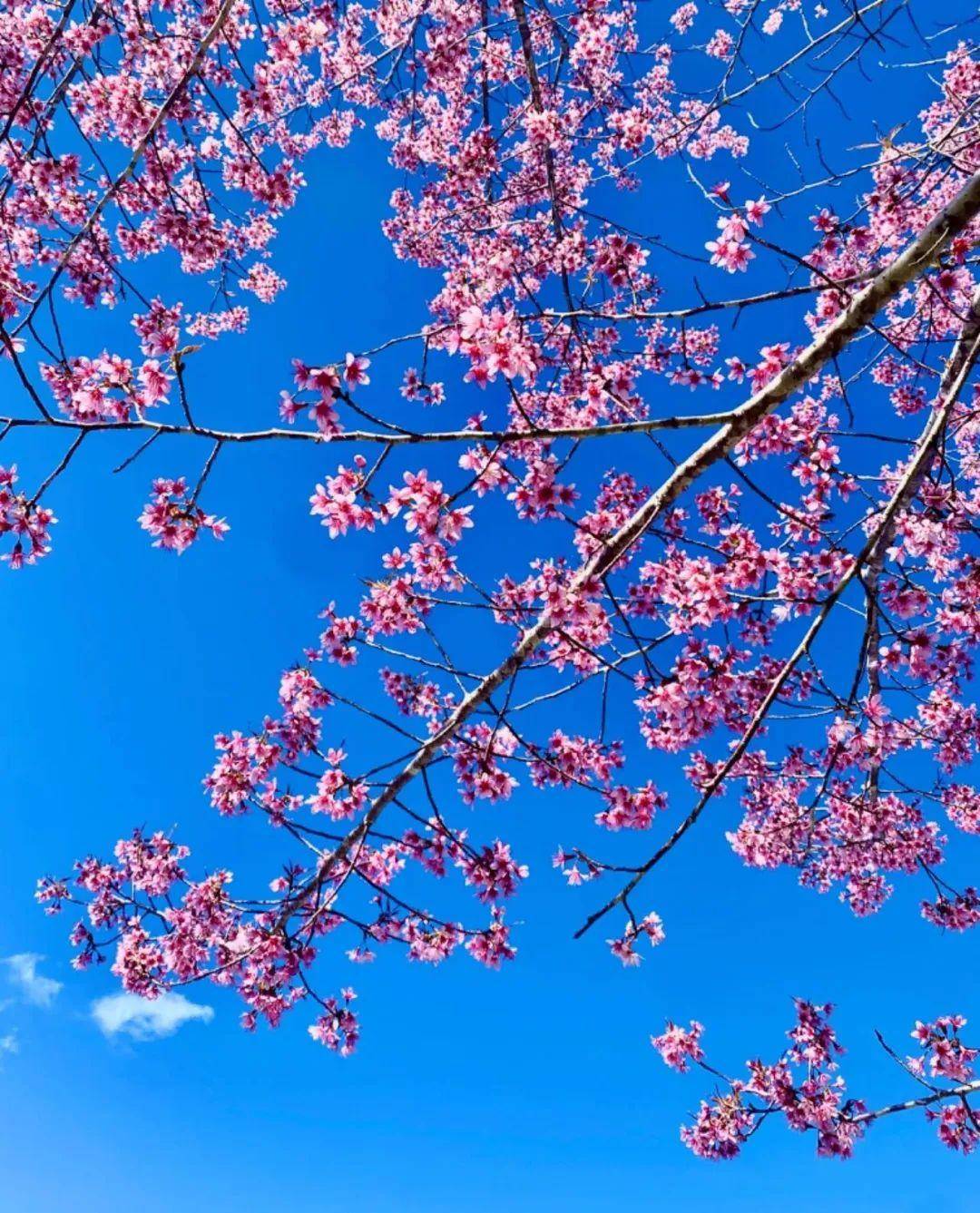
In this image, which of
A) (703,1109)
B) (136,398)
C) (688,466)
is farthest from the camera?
(703,1109)

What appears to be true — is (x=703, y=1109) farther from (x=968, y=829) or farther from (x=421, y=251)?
(x=421, y=251)

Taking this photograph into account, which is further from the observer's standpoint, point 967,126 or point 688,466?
point 967,126

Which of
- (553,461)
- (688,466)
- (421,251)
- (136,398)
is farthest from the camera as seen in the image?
(421,251)

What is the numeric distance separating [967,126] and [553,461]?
4.02 m

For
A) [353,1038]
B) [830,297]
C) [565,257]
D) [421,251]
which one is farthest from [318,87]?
[353,1038]

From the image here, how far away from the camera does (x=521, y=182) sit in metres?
8.79

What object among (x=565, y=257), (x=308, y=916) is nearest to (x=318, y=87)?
(x=565, y=257)

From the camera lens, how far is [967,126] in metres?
5.09

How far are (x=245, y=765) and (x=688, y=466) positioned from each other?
440 cm

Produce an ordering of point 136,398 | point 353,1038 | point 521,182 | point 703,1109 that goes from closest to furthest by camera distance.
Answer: point 136,398
point 353,1038
point 703,1109
point 521,182

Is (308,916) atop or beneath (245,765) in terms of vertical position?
beneath

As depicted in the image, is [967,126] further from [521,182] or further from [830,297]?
[521,182]

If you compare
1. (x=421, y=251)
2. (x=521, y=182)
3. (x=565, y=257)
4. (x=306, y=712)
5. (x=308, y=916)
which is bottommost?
(x=308, y=916)

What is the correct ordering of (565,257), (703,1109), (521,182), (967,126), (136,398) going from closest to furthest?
(136,398) → (967,126) → (565,257) → (703,1109) → (521,182)
